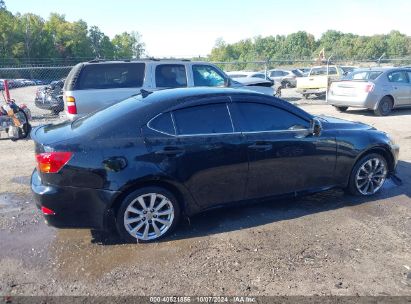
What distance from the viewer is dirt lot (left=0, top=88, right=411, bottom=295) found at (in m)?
3.20

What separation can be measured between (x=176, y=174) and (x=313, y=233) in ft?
5.48

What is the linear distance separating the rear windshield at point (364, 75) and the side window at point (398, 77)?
399 mm

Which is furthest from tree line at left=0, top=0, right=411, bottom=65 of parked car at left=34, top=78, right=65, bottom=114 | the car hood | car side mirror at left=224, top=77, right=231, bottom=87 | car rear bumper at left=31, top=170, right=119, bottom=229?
car rear bumper at left=31, top=170, right=119, bottom=229

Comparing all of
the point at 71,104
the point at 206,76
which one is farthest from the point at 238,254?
the point at 206,76

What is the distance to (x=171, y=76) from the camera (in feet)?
27.9

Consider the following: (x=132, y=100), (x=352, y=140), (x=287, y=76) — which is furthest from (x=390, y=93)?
(x=287, y=76)

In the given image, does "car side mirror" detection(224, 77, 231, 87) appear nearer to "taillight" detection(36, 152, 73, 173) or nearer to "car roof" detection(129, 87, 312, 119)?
"car roof" detection(129, 87, 312, 119)

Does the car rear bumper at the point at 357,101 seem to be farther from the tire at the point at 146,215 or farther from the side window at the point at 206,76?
the tire at the point at 146,215

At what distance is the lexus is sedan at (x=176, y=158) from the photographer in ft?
11.8

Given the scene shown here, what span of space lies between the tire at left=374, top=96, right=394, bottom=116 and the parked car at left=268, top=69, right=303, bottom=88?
1486 cm

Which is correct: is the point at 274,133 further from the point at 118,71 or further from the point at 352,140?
the point at 118,71

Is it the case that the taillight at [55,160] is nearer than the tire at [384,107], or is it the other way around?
the taillight at [55,160]

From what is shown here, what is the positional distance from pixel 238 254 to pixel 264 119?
62.6 inches

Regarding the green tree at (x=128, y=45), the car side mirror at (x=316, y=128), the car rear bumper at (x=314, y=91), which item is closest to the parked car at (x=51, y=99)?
the car side mirror at (x=316, y=128)
